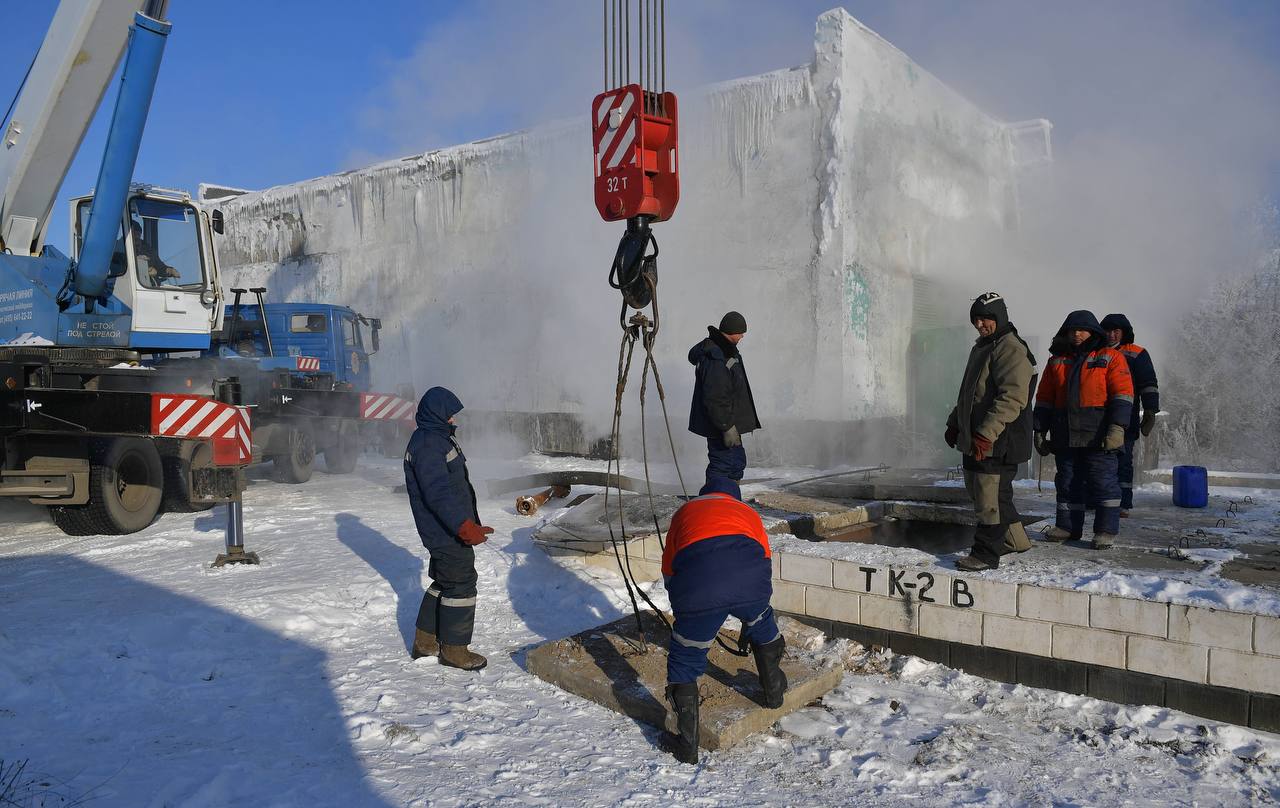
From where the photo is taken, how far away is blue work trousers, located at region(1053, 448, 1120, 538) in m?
5.16

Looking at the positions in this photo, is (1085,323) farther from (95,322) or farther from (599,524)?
(95,322)

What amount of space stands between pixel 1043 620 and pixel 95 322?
8.58 metres

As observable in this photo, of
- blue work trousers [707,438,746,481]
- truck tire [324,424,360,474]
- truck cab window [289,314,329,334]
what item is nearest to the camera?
blue work trousers [707,438,746,481]

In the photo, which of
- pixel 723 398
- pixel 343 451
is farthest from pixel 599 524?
pixel 343 451

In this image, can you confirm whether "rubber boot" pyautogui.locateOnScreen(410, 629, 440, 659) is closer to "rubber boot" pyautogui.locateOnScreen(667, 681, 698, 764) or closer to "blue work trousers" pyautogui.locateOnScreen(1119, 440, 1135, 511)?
"rubber boot" pyautogui.locateOnScreen(667, 681, 698, 764)

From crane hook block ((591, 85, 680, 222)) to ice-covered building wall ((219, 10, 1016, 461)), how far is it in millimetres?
8637

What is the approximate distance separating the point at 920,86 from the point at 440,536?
13918mm

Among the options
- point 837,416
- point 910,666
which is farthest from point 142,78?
point 837,416

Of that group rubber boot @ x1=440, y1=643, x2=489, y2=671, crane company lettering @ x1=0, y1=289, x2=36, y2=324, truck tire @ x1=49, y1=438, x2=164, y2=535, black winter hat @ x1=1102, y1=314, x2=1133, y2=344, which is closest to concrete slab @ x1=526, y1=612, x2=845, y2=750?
rubber boot @ x1=440, y1=643, x2=489, y2=671

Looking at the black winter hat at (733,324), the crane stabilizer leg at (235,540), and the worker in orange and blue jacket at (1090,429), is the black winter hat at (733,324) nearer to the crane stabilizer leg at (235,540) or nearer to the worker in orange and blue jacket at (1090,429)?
the worker in orange and blue jacket at (1090,429)

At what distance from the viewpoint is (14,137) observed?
25.4ft

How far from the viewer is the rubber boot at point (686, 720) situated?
11.3 feet

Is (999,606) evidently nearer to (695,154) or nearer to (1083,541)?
(1083,541)

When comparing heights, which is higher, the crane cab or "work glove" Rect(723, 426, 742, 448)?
the crane cab
